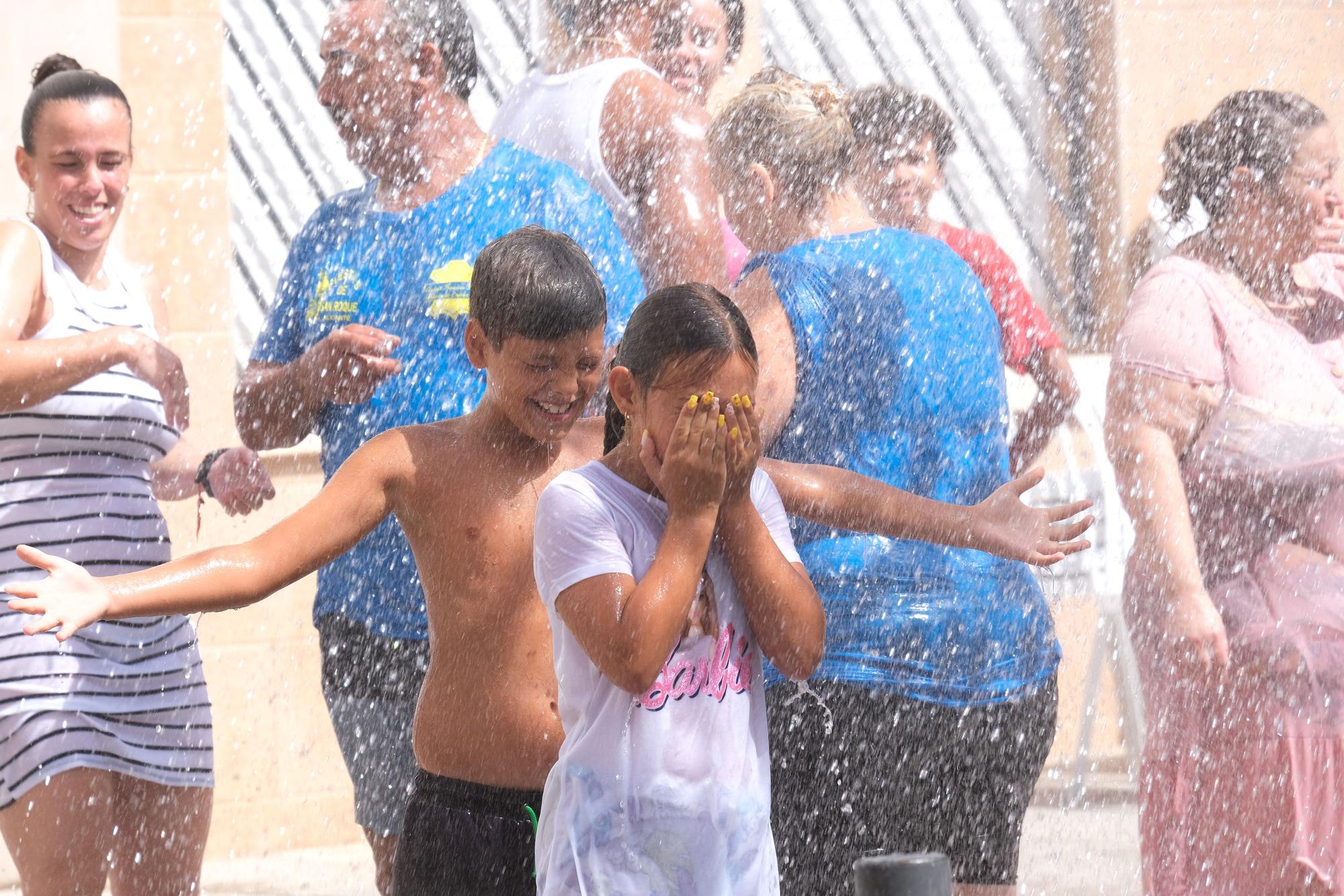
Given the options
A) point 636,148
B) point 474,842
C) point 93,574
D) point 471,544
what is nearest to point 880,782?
point 474,842

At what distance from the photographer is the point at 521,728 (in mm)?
2551

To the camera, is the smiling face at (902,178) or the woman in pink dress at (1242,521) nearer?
the woman in pink dress at (1242,521)

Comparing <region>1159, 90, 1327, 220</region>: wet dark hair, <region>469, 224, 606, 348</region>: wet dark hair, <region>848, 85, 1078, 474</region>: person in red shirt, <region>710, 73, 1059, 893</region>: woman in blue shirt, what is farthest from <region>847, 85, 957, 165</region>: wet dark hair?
<region>469, 224, 606, 348</region>: wet dark hair

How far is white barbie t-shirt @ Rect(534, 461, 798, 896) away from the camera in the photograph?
2213 millimetres

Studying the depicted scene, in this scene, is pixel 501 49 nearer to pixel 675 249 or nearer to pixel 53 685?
pixel 675 249

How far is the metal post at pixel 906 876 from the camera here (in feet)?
5.07

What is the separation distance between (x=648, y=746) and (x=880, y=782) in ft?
2.31

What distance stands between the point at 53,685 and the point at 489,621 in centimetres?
119

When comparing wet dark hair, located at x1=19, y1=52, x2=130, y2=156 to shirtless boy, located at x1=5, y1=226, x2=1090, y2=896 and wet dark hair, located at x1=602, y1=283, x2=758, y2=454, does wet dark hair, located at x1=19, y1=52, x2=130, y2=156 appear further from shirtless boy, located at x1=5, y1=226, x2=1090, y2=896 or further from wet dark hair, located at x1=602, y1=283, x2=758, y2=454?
wet dark hair, located at x1=602, y1=283, x2=758, y2=454

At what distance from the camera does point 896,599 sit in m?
2.87

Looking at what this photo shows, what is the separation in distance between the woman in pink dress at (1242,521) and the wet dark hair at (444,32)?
1530mm

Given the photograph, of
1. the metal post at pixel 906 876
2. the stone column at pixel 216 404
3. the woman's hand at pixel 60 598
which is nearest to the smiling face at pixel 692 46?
the woman's hand at pixel 60 598

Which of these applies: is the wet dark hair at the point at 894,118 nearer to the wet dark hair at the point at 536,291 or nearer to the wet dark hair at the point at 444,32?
the wet dark hair at the point at 444,32

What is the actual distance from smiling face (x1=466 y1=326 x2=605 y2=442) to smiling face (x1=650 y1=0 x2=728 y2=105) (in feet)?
4.77
